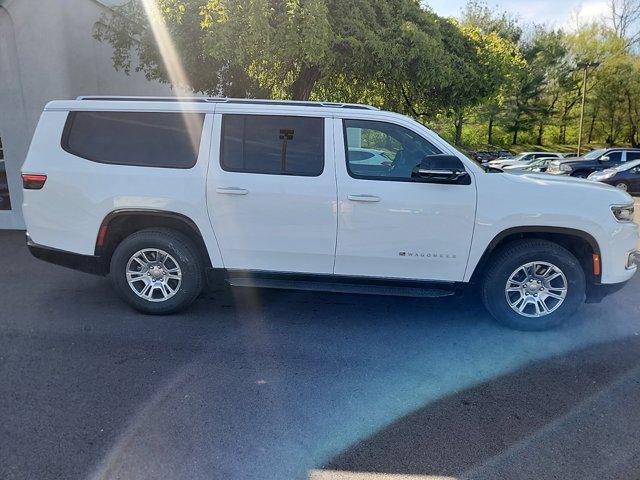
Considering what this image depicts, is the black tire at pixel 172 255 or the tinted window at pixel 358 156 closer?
the tinted window at pixel 358 156

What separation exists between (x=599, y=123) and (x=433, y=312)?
43.9 meters

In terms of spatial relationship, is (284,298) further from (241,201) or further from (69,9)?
(69,9)

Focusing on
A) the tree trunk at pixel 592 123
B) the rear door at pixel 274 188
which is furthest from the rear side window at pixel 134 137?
the tree trunk at pixel 592 123

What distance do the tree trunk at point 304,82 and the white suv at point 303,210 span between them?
5.52 meters

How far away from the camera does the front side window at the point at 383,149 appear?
394 cm

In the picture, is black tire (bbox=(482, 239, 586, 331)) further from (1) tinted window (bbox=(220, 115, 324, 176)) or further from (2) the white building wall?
(2) the white building wall

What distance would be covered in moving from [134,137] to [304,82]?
612cm

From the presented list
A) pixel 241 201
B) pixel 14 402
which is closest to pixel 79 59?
pixel 241 201

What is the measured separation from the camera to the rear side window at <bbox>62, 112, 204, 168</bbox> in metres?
4.12

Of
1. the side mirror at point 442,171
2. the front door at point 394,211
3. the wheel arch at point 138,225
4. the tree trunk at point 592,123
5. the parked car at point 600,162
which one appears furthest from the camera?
the tree trunk at point 592,123

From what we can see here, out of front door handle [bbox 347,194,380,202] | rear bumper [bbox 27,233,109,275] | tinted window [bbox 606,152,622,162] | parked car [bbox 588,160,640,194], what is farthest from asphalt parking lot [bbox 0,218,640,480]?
tinted window [bbox 606,152,622,162]

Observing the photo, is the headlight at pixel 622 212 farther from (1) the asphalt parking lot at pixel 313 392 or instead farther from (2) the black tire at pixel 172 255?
(2) the black tire at pixel 172 255

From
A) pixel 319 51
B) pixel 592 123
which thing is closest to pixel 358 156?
pixel 319 51

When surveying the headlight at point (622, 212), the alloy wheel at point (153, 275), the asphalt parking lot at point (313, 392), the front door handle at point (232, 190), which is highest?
the front door handle at point (232, 190)
